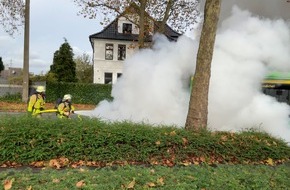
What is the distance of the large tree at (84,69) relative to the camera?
41.1m

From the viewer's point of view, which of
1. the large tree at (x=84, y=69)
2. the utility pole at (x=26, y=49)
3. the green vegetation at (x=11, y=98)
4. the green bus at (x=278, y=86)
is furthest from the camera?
the large tree at (x=84, y=69)

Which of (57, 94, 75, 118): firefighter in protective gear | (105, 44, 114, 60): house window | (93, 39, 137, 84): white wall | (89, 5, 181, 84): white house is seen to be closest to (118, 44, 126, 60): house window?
(89, 5, 181, 84): white house

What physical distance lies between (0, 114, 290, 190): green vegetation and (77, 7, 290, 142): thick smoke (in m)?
1.88

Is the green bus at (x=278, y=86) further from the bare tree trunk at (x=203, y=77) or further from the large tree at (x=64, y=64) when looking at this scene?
the large tree at (x=64, y=64)

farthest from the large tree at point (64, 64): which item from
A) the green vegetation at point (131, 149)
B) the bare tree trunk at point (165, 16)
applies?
the green vegetation at point (131, 149)

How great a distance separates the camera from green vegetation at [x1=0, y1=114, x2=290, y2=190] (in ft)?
17.2

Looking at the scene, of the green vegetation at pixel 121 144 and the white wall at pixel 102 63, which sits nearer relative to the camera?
the green vegetation at pixel 121 144

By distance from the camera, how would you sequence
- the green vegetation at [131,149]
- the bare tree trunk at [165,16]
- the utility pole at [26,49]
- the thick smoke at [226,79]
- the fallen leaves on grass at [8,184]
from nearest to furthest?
the fallen leaves on grass at [8,184]
the green vegetation at [131,149]
the thick smoke at [226,79]
the bare tree trunk at [165,16]
the utility pole at [26,49]

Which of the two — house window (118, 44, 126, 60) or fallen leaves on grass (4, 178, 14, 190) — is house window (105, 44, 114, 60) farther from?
fallen leaves on grass (4, 178, 14, 190)

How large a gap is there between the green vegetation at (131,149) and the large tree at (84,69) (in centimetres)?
3420

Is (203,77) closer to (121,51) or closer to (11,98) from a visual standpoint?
(11,98)

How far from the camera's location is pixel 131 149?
5.84 m

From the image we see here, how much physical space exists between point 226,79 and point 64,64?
2614 cm

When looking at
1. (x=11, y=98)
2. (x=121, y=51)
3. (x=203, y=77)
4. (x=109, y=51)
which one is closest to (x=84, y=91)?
(x=11, y=98)
